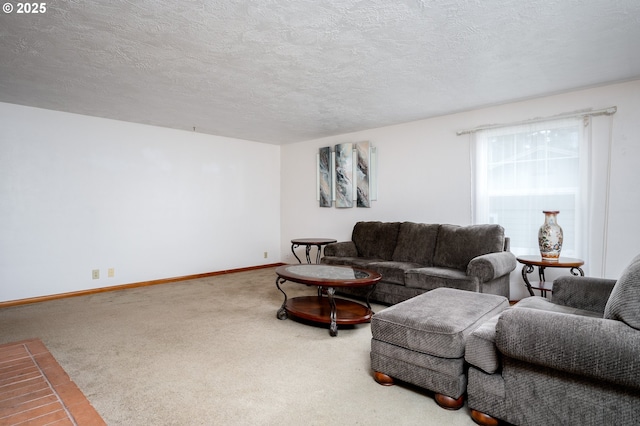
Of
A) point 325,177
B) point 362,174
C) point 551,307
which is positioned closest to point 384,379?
point 551,307

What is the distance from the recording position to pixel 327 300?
370 centimetres

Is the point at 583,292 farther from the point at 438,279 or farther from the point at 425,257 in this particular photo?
the point at 425,257

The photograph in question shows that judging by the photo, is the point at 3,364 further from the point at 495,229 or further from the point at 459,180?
the point at 459,180

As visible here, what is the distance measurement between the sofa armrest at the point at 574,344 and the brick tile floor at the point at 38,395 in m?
1.98

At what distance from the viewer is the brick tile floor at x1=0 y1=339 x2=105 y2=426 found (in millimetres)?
1541

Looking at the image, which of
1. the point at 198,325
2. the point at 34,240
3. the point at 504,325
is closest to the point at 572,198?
the point at 504,325

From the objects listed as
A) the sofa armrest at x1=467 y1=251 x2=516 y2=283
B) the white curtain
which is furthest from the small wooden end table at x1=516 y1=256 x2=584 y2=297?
the white curtain

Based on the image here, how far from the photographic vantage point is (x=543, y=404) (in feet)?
5.09

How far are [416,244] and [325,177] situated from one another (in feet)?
7.22

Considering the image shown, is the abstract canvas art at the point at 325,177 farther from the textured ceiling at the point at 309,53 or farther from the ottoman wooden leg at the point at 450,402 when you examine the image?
the ottoman wooden leg at the point at 450,402

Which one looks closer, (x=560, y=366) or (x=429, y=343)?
(x=560, y=366)

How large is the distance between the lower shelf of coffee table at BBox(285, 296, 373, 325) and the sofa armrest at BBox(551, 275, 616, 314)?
1.48m

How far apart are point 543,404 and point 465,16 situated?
223 centimetres

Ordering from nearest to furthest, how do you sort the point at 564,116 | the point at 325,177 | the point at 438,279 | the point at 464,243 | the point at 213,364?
the point at 213,364
the point at 438,279
the point at 564,116
the point at 464,243
the point at 325,177
